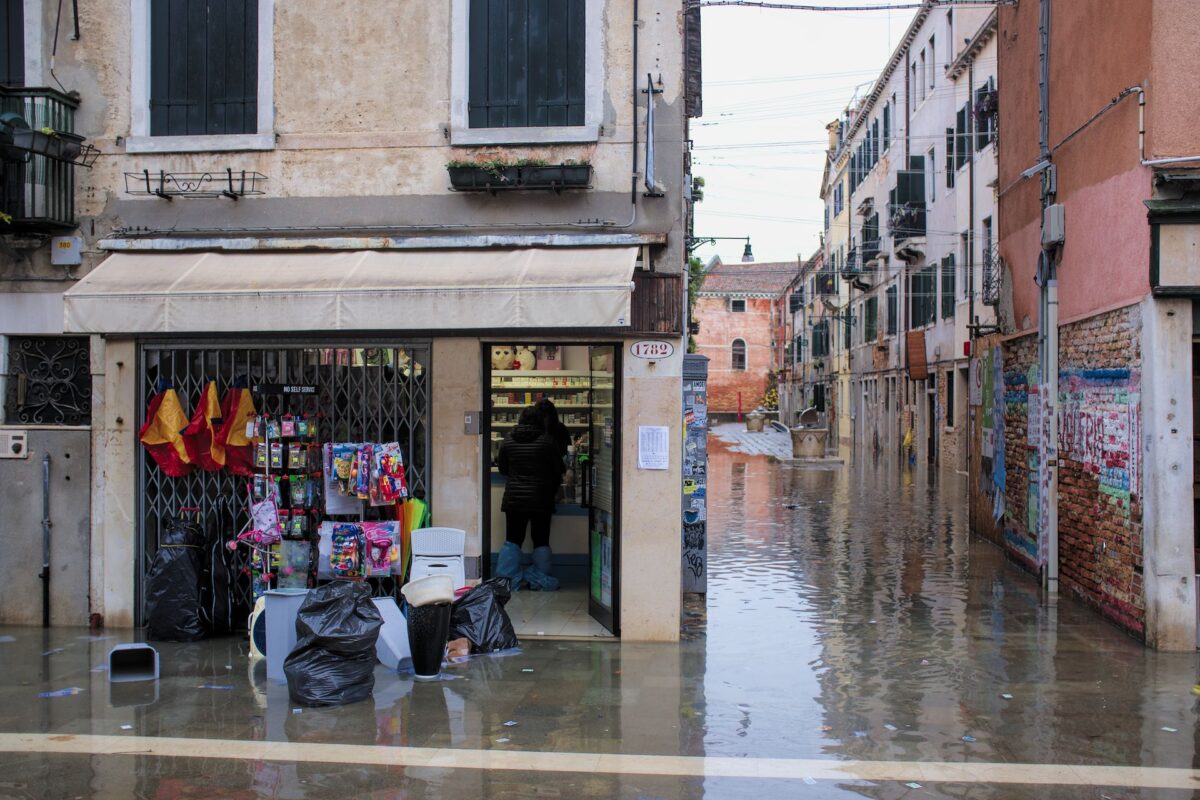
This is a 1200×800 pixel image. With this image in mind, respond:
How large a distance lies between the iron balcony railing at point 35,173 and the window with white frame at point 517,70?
3338 mm

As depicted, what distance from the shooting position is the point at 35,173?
9.25 meters

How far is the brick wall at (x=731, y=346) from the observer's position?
7612 cm

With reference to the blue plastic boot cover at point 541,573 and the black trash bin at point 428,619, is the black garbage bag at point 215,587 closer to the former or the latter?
the black trash bin at point 428,619

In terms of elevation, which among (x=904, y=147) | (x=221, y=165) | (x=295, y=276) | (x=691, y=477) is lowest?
(x=691, y=477)

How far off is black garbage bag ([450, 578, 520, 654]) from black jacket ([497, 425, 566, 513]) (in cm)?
202

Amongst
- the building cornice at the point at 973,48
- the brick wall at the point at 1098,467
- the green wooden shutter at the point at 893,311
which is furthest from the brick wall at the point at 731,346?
the brick wall at the point at 1098,467

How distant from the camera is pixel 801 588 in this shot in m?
11.6

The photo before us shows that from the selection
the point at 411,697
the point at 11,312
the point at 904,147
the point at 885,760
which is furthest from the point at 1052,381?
the point at 904,147

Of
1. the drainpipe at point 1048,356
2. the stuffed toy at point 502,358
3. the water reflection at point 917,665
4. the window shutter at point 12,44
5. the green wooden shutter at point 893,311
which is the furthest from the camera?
the green wooden shutter at point 893,311

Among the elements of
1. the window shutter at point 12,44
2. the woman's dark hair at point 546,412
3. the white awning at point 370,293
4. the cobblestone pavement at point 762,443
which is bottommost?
the cobblestone pavement at point 762,443

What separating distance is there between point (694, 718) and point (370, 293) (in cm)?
386

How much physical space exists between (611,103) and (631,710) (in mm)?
4820

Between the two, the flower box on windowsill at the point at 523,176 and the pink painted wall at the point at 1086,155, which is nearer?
the flower box on windowsill at the point at 523,176

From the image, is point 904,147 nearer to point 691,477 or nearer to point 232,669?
point 691,477
